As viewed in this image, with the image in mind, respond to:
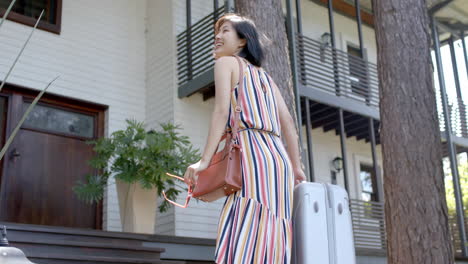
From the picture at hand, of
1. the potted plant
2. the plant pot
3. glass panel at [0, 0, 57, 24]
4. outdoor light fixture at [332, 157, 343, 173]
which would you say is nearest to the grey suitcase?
the potted plant

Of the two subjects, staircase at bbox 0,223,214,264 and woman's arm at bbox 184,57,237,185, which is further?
staircase at bbox 0,223,214,264

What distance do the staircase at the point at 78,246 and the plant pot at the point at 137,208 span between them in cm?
115

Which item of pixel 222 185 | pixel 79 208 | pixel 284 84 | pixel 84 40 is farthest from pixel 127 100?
pixel 222 185

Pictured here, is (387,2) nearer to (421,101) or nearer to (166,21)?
(421,101)

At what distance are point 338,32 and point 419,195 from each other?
6.65 metres

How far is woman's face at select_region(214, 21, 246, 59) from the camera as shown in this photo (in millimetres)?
2688

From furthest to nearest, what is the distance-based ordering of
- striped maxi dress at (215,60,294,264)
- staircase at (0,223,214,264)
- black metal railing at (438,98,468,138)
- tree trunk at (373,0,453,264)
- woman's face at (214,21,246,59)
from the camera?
black metal railing at (438,98,468,138) → tree trunk at (373,0,453,264) → staircase at (0,223,214,264) → woman's face at (214,21,246,59) → striped maxi dress at (215,60,294,264)

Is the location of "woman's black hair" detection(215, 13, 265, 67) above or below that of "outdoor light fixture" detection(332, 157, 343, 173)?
below

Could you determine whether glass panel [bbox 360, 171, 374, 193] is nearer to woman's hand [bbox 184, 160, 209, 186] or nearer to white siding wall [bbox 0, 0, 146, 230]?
white siding wall [bbox 0, 0, 146, 230]

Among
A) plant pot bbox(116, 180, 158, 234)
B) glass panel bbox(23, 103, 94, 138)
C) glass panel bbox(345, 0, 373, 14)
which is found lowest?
plant pot bbox(116, 180, 158, 234)

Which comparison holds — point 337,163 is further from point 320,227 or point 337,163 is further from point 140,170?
point 320,227

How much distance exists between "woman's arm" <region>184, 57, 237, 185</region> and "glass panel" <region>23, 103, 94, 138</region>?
5807mm

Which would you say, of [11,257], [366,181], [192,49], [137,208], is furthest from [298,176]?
[366,181]

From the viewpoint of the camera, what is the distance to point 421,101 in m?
6.15
